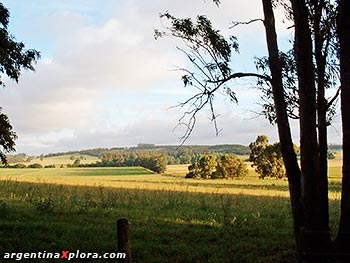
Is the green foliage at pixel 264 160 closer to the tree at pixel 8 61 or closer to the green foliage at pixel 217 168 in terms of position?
the green foliage at pixel 217 168

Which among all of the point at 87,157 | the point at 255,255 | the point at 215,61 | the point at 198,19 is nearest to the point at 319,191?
the point at 255,255

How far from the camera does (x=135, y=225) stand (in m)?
13.8

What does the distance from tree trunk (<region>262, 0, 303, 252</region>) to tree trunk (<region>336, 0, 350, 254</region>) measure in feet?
2.96

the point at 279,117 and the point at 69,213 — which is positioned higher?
the point at 279,117

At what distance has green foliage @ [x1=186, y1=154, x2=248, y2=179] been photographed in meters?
70.8

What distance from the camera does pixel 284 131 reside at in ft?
29.1

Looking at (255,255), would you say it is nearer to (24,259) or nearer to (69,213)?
(24,259)

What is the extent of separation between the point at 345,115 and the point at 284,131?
4.44ft

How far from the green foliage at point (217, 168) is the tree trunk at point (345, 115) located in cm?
6247

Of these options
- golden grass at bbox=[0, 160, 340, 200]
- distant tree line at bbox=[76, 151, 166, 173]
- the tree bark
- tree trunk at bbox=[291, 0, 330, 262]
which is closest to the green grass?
tree trunk at bbox=[291, 0, 330, 262]

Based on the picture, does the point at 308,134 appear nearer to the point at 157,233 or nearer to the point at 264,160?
the point at 157,233

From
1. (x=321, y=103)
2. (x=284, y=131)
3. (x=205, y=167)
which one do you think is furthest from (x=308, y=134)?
(x=205, y=167)

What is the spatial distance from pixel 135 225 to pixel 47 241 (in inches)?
143

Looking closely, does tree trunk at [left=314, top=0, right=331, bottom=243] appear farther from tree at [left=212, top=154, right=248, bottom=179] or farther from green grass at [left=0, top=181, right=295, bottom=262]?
tree at [left=212, top=154, right=248, bottom=179]
